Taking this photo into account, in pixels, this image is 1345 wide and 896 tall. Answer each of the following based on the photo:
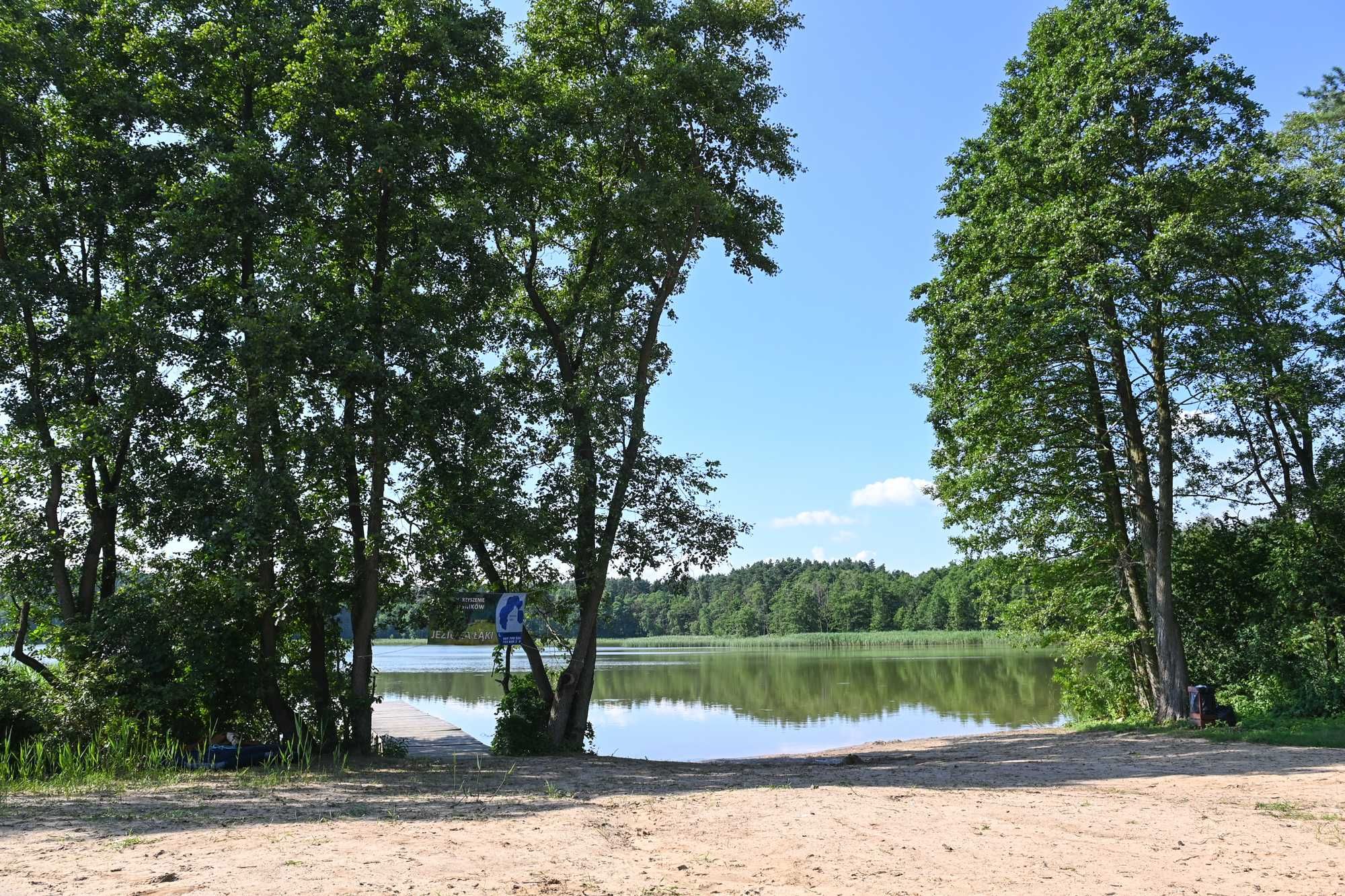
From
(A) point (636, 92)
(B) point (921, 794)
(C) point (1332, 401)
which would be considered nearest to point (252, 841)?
(B) point (921, 794)

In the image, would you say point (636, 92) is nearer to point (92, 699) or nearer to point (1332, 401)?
point (92, 699)

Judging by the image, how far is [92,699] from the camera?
11523mm

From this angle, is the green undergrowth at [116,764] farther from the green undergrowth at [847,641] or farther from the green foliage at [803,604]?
the green undergrowth at [847,641]

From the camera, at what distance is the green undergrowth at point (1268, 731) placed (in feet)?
41.3

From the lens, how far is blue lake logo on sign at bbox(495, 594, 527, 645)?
44.3 feet

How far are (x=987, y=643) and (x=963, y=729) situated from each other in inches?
Answer: 2212

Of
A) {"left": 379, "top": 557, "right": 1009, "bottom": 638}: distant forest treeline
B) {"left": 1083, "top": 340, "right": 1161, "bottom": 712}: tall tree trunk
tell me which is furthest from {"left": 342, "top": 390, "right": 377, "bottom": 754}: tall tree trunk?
{"left": 379, "top": 557, "right": 1009, "bottom": 638}: distant forest treeline

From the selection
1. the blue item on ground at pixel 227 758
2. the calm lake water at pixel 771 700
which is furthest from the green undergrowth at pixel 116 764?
the calm lake water at pixel 771 700

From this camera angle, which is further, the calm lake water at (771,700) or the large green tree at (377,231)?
the calm lake water at (771,700)

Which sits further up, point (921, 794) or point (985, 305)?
point (985, 305)

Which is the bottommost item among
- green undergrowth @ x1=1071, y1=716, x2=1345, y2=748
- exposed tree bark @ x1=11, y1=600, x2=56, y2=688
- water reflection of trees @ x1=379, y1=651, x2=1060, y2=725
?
water reflection of trees @ x1=379, y1=651, x2=1060, y2=725

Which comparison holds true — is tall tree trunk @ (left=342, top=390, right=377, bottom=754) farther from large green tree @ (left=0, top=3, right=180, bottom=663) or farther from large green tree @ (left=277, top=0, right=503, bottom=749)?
large green tree @ (left=0, top=3, right=180, bottom=663)

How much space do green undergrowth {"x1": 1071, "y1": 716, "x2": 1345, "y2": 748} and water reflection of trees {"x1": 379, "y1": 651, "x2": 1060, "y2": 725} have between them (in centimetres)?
661

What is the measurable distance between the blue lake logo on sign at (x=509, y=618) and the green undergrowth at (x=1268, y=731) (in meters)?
10.5
